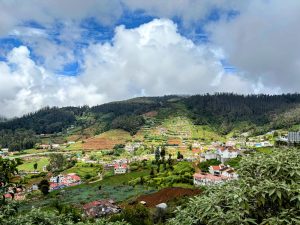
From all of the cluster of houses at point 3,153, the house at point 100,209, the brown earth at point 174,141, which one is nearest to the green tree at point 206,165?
the house at point 100,209

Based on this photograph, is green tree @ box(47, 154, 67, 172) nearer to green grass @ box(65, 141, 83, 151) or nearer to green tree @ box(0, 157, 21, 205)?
green grass @ box(65, 141, 83, 151)

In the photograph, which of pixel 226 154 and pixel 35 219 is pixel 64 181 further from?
pixel 35 219

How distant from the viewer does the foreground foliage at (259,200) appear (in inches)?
339

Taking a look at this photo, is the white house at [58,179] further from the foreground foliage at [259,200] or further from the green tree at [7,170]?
the green tree at [7,170]

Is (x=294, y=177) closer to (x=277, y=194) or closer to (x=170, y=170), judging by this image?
(x=277, y=194)

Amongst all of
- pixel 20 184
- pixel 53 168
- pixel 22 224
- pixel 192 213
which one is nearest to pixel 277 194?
pixel 192 213

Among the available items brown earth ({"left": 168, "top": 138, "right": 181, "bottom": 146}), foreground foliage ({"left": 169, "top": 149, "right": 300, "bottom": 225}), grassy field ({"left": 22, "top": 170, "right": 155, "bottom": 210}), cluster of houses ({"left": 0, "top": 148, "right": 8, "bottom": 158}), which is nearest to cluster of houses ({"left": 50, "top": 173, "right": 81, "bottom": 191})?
grassy field ({"left": 22, "top": 170, "right": 155, "bottom": 210})

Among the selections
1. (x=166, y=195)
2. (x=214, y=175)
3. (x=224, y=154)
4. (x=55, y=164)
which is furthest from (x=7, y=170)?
(x=55, y=164)

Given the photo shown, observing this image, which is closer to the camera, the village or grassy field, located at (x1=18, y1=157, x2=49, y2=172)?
the village

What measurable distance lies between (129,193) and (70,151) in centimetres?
11502

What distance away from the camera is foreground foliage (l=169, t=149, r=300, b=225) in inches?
339

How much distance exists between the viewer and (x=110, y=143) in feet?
647

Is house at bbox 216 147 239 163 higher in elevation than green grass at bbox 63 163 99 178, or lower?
higher

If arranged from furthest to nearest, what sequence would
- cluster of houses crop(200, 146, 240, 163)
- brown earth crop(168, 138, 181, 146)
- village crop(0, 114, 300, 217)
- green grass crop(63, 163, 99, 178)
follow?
brown earth crop(168, 138, 181, 146), green grass crop(63, 163, 99, 178), cluster of houses crop(200, 146, 240, 163), village crop(0, 114, 300, 217)
